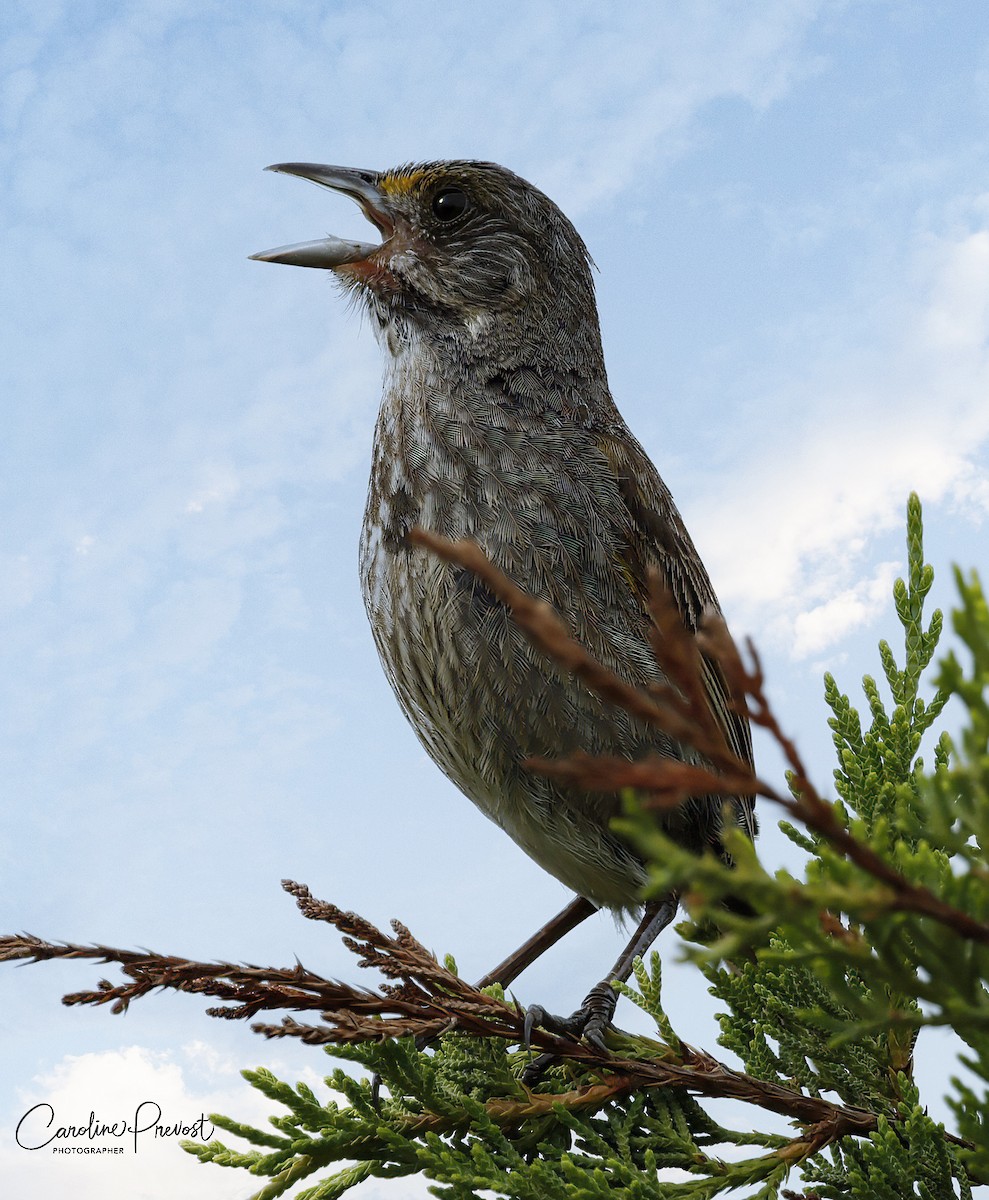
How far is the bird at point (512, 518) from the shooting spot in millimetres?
3354

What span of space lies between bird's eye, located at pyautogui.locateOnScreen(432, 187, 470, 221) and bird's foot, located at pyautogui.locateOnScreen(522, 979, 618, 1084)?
9.33 feet

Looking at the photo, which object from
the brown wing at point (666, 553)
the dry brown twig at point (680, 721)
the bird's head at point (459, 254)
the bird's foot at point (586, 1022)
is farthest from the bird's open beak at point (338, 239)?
the dry brown twig at point (680, 721)

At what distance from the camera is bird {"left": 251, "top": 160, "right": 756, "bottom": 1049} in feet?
11.0

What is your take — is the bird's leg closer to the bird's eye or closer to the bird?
the bird

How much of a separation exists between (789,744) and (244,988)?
5.03 ft

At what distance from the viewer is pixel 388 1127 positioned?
Result: 268cm

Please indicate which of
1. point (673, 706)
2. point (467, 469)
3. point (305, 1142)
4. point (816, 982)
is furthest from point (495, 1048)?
point (673, 706)

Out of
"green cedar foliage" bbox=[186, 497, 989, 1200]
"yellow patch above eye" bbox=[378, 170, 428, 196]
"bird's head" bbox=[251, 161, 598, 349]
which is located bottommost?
"green cedar foliage" bbox=[186, 497, 989, 1200]

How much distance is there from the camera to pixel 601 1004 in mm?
3137

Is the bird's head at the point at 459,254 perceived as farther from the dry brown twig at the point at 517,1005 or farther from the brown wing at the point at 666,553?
the dry brown twig at the point at 517,1005

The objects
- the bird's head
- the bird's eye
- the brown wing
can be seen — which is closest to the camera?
the brown wing

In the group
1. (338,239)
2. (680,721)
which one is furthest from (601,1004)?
(338,239)

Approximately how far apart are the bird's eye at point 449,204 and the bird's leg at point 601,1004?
264cm

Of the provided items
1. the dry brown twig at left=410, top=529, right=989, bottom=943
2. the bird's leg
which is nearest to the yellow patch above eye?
the bird's leg
